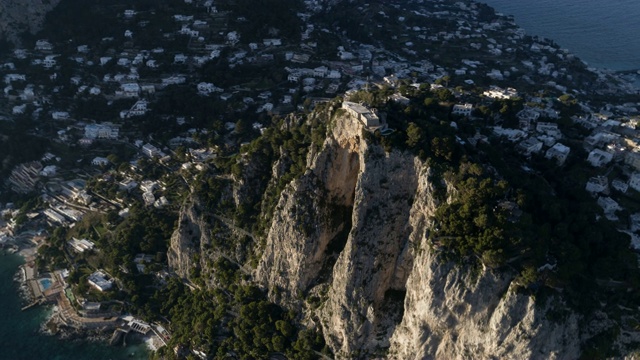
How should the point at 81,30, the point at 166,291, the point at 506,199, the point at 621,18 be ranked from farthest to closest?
the point at 621,18 < the point at 81,30 < the point at 166,291 < the point at 506,199

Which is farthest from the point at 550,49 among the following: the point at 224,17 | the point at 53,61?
the point at 53,61

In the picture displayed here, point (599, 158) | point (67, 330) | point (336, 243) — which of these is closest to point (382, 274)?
point (336, 243)

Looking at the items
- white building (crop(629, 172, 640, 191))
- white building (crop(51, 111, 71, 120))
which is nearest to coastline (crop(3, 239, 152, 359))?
white building (crop(51, 111, 71, 120))

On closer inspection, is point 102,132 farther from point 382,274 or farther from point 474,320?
point 474,320

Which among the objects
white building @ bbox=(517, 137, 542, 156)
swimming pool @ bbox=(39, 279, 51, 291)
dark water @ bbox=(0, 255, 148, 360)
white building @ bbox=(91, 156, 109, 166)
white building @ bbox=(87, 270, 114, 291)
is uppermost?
white building @ bbox=(517, 137, 542, 156)

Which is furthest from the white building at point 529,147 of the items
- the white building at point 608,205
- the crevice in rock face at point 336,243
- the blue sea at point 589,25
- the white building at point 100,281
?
the blue sea at point 589,25

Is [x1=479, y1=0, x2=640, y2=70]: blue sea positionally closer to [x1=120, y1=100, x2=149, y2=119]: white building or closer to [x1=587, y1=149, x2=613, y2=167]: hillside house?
[x1=587, y1=149, x2=613, y2=167]: hillside house

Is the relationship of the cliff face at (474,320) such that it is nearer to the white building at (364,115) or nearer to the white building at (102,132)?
the white building at (364,115)

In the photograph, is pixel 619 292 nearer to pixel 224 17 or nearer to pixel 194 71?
pixel 194 71
